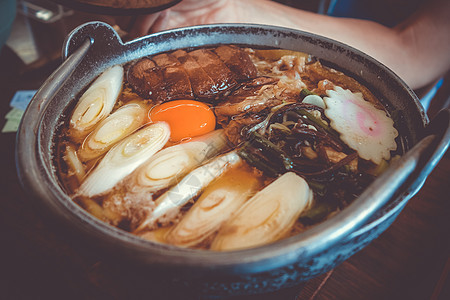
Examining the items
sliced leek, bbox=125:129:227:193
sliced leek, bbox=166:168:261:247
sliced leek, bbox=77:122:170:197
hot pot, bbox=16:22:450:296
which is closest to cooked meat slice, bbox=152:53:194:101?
sliced leek, bbox=77:122:170:197

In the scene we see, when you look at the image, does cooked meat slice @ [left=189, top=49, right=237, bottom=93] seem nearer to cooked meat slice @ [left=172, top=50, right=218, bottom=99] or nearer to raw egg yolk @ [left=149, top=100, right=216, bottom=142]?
cooked meat slice @ [left=172, top=50, right=218, bottom=99]

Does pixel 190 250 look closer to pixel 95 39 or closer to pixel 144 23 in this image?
pixel 95 39

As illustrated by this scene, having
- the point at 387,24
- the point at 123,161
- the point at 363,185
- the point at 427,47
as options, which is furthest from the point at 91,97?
the point at 387,24

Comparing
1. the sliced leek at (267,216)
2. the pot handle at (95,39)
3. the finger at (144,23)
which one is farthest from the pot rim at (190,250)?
the finger at (144,23)

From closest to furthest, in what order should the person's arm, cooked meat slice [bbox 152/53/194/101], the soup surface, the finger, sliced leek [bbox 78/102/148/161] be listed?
the soup surface
sliced leek [bbox 78/102/148/161]
cooked meat slice [bbox 152/53/194/101]
the finger
the person's arm

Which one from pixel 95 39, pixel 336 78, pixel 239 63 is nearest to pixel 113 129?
pixel 95 39

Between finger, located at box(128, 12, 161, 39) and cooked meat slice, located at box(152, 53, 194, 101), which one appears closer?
cooked meat slice, located at box(152, 53, 194, 101)
